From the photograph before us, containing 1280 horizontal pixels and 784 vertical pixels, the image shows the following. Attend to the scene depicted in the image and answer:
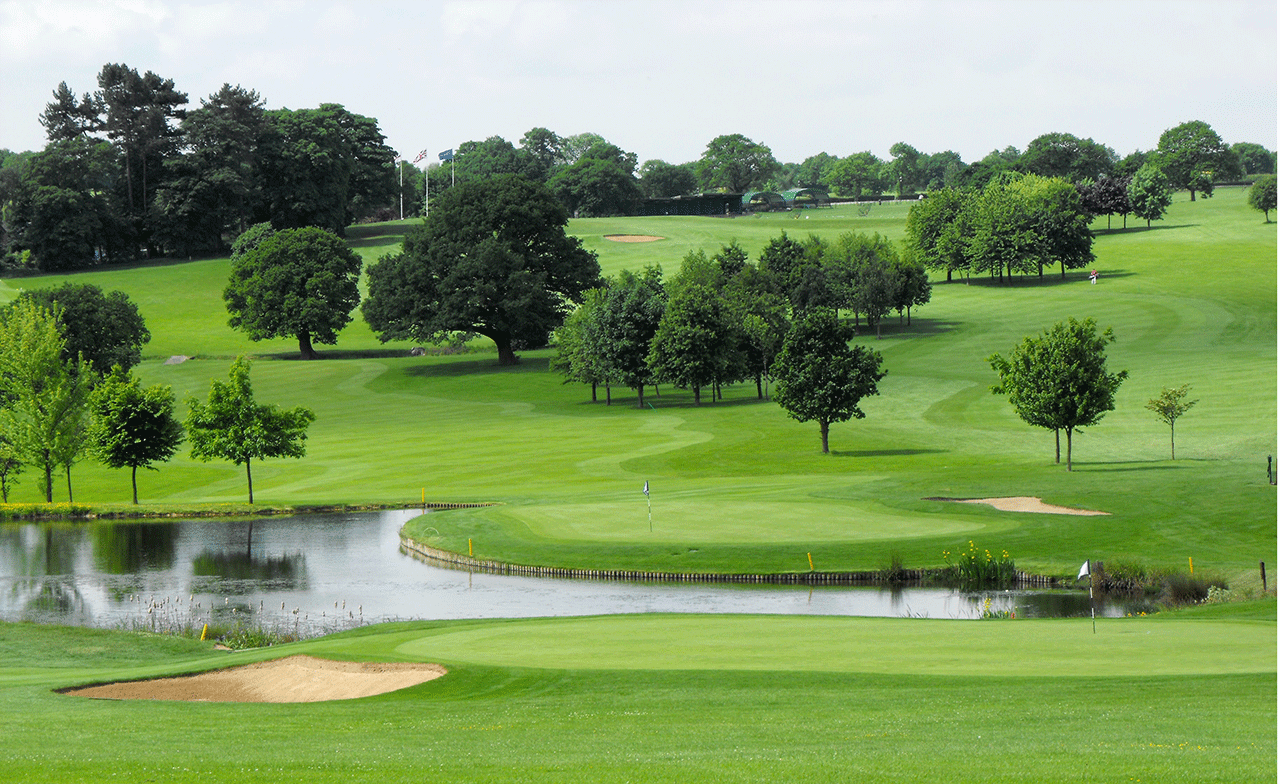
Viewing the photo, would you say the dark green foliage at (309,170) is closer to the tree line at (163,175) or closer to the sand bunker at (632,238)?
the tree line at (163,175)

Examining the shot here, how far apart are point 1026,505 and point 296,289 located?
237 feet

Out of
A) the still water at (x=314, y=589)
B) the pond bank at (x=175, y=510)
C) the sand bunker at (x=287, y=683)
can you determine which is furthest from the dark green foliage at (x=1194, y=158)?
the sand bunker at (x=287, y=683)

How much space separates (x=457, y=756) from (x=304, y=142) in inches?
5428

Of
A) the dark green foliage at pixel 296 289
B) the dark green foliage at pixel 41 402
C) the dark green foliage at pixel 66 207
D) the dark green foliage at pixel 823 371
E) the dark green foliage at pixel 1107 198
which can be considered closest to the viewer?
the dark green foliage at pixel 823 371

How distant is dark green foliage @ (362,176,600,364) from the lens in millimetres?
88938

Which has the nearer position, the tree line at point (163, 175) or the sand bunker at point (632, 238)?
the tree line at point (163, 175)

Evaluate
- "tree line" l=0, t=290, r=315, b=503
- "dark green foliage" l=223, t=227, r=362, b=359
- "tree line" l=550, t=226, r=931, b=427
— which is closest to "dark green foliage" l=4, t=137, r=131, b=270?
"dark green foliage" l=223, t=227, r=362, b=359

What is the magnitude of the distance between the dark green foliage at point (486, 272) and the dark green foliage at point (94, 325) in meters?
17.5

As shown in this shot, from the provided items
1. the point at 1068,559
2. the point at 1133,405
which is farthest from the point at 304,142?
the point at 1068,559

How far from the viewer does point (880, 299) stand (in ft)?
324

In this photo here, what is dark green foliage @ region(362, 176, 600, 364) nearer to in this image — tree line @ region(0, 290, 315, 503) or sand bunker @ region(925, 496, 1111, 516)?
tree line @ region(0, 290, 315, 503)

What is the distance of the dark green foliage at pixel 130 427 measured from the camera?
53.8m

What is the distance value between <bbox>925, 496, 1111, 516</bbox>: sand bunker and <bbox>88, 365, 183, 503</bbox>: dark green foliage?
115 feet

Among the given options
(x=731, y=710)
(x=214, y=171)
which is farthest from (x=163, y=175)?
(x=731, y=710)
